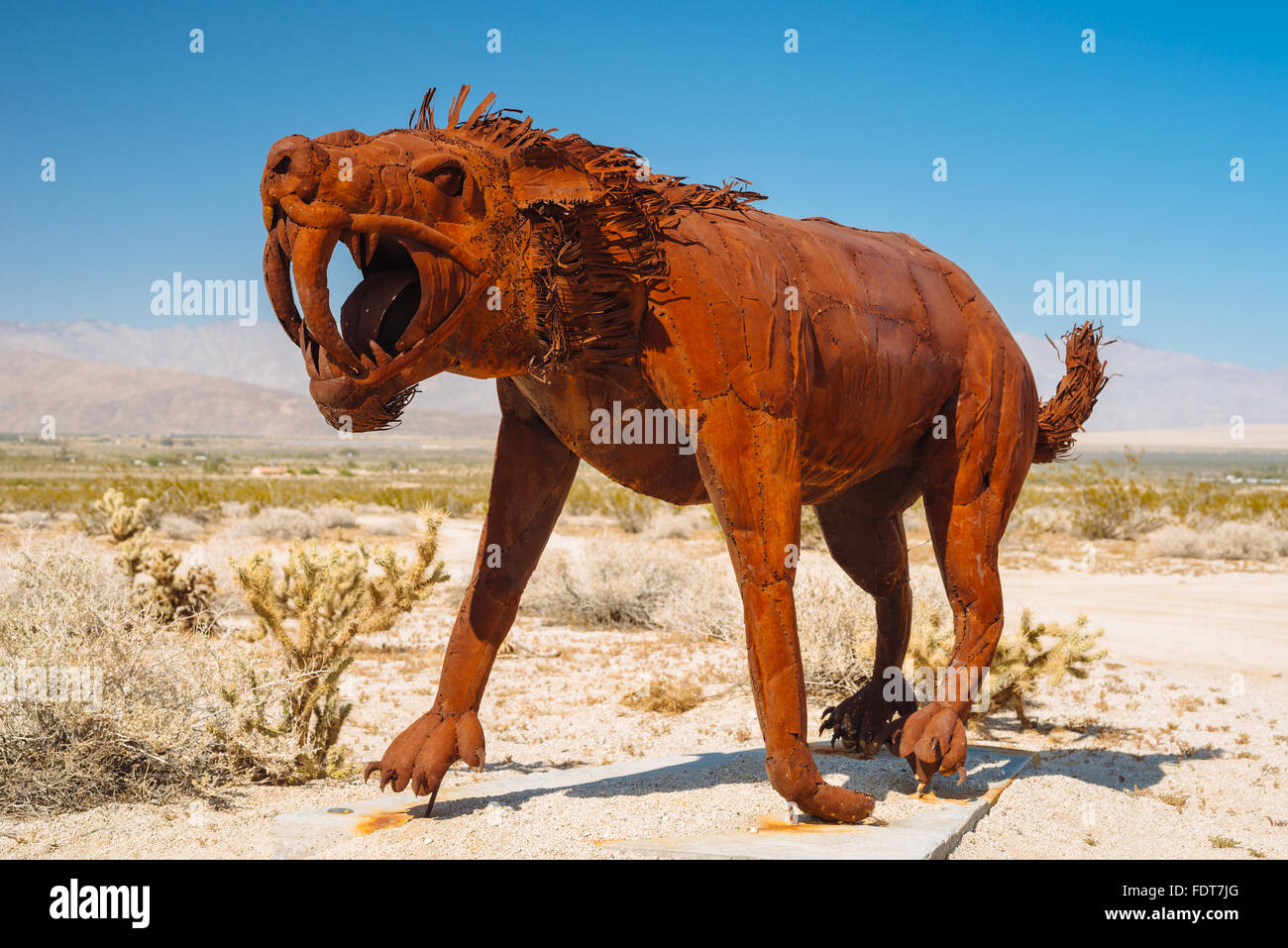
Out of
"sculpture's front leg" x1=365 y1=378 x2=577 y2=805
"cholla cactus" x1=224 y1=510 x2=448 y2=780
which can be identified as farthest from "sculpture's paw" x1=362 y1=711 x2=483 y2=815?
"cholla cactus" x1=224 y1=510 x2=448 y2=780

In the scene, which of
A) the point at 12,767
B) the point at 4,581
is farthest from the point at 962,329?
the point at 4,581

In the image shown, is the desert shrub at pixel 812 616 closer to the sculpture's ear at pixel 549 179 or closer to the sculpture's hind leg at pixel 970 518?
the sculpture's hind leg at pixel 970 518

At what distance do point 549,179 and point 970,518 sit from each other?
2574 mm

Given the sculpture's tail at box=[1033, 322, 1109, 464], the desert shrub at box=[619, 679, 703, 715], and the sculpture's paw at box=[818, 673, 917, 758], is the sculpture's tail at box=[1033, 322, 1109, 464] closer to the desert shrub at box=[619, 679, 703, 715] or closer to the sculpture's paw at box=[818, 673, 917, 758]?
the sculpture's paw at box=[818, 673, 917, 758]

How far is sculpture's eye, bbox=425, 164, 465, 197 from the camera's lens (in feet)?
11.7

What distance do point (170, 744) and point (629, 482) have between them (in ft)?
10.0

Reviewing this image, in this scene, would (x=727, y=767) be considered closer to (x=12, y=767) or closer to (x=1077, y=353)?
(x=1077, y=353)

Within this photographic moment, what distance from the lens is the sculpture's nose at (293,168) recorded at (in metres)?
3.25

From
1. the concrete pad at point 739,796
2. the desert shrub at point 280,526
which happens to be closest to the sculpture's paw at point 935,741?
the concrete pad at point 739,796

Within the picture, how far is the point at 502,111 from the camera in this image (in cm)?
406

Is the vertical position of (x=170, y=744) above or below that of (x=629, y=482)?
below

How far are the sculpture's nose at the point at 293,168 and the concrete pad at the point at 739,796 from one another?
8.84 feet

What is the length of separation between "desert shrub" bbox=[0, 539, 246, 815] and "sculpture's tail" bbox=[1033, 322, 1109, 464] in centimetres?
479

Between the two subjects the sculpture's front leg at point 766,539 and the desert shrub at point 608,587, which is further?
the desert shrub at point 608,587
